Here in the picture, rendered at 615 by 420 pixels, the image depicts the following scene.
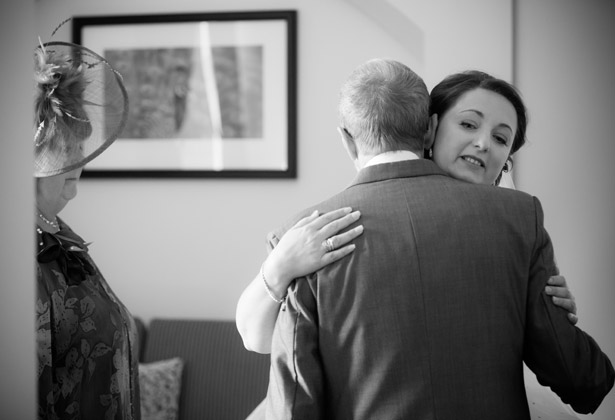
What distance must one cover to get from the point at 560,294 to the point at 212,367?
2352mm

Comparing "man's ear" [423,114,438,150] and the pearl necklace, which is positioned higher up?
"man's ear" [423,114,438,150]

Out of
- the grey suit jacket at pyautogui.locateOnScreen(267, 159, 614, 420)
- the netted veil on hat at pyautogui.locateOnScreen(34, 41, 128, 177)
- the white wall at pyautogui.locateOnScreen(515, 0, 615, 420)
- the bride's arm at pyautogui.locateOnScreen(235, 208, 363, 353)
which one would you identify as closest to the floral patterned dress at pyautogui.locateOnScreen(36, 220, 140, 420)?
the netted veil on hat at pyautogui.locateOnScreen(34, 41, 128, 177)

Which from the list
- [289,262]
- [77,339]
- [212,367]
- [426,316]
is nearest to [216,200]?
[212,367]

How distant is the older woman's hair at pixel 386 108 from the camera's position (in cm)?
139

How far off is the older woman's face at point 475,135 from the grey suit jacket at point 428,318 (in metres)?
0.28

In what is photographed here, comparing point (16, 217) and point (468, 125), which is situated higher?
point (468, 125)

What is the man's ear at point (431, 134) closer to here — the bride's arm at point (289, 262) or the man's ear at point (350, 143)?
the man's ear at point (350, 143)

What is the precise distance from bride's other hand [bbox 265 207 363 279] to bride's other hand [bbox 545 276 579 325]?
0.44 metres

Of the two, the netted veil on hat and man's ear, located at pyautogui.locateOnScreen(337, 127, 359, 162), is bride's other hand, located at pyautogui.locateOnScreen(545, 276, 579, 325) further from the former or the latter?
the netted veil on hat

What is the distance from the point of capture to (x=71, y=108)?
1650 millimetres

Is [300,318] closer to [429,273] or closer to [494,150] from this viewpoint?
[429,273]

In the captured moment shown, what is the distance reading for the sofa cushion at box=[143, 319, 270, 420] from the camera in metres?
3.28

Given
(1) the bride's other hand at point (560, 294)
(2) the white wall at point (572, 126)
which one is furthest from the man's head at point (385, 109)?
(2) the white wall at point (572, 126)

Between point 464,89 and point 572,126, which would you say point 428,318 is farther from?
point 572,126
